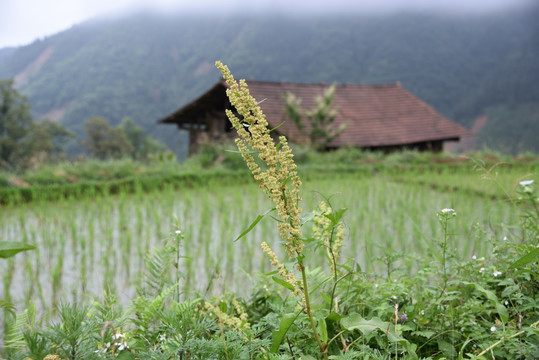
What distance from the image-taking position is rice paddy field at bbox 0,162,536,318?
2.97m

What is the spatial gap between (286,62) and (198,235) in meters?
89.1

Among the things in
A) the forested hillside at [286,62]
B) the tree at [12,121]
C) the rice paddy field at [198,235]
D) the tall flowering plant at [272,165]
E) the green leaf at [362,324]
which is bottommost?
the rice paddy field at [198,235]

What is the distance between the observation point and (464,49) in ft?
290

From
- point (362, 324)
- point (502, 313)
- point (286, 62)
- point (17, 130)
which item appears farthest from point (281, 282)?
point (286, 62)

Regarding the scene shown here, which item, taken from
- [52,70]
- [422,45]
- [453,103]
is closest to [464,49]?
[422,45]

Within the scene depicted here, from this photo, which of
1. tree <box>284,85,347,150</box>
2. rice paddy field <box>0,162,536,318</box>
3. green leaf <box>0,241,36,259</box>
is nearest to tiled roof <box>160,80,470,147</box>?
tree <box>284,85,347,150</box>

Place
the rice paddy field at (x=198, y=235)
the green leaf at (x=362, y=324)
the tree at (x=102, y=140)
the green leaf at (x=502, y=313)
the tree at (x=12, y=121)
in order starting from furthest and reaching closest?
1. the tree at (x=102, y=140)
2. the tree at (x=12, y=121)
3. the rice paddy field at (x=198, y=235)
4. the green leaf at (x=502, y=313)
5. the green leaf at (x=362, y=324)

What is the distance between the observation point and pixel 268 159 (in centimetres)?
99

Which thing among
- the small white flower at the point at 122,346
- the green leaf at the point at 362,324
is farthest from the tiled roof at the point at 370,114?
the green leaf at the point at 362,324

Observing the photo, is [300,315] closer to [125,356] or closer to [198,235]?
[125,356]

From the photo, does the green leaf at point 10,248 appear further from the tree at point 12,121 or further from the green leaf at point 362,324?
the tree at point 12,121

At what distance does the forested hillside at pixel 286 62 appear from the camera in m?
67.5

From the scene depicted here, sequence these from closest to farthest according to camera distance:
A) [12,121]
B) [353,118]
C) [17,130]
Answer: [353,118] → [12,121] → [17,130]

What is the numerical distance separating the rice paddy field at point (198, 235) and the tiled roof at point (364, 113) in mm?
7033
